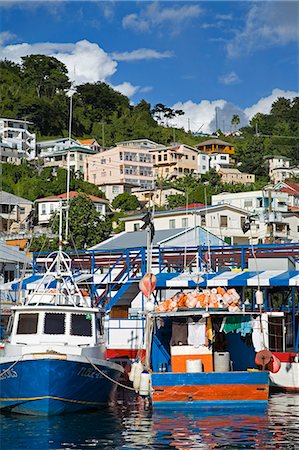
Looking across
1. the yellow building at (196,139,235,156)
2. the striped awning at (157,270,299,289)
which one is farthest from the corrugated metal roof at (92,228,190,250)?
the yellow building at (196,139,235,156)

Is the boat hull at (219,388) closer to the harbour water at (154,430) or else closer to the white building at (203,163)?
the harbour water at (154,430)

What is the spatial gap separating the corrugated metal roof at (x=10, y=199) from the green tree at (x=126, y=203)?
12565 millimetres

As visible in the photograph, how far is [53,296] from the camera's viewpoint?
87.0 ft

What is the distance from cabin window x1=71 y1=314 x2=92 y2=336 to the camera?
23.9m

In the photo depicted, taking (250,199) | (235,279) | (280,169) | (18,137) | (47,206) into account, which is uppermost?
(18,137)

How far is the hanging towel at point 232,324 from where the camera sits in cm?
2489

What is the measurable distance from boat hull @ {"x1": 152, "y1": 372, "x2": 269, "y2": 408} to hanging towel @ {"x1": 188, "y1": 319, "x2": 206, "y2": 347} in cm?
139

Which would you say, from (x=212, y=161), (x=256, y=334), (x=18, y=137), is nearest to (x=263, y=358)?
(x=256, y=334)

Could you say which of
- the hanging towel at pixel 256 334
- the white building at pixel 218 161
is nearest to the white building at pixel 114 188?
the white building at pixel 218 161

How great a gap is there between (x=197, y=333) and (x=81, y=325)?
380cm

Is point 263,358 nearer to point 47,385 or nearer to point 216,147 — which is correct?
point 47,385

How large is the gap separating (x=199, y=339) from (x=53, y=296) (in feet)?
17.9

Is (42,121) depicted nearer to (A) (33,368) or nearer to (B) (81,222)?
(B) (81,222)

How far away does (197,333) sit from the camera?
81.1 ft
